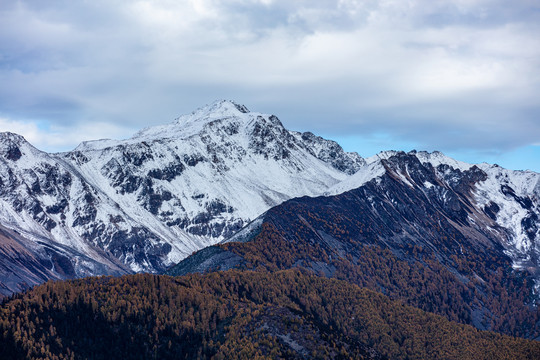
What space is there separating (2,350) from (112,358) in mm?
30274

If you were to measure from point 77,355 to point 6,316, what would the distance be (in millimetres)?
23928

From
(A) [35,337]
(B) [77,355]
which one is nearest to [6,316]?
(A) [35,337]

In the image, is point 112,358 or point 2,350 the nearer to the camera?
point 2,350

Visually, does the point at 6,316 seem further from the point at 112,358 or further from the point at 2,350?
the point at 112,358

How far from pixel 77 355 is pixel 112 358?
10.4 meters

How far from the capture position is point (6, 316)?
648 ft

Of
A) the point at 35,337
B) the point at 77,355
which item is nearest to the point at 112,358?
the point at 77,355

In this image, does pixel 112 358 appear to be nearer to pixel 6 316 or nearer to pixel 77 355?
pixel 77 355

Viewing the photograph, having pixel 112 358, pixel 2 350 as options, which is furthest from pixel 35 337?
pixel 112 358

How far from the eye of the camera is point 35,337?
194 meters

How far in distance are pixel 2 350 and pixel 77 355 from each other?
20.0m

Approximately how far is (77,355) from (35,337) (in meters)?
13.0

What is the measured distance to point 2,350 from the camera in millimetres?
186500
